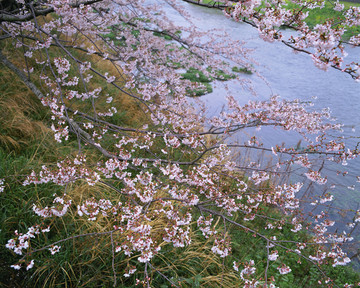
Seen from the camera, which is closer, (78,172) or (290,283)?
(78,172)

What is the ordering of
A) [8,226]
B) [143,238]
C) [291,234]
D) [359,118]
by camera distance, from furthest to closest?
[359,118]
[291,234]
[8,226]
[143,238]

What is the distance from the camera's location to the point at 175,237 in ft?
5.76

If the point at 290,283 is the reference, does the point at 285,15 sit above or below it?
above

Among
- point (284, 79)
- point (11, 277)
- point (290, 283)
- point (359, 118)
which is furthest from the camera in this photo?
point (284, 79)

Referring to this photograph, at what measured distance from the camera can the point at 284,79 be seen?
921 cm

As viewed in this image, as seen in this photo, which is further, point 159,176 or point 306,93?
point 306,93

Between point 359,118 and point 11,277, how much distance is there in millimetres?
8280

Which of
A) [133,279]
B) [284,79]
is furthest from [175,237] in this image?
[284,79]

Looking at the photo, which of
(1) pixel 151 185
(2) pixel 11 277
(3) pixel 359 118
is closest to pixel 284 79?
(3) pixel 359 118

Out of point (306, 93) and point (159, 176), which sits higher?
point (159, 176)

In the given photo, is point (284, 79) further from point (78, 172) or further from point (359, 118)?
point (78, 172)

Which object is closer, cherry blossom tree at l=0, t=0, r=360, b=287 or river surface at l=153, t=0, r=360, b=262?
cherry blossom tree at l=0, t=0, r=360, b=287

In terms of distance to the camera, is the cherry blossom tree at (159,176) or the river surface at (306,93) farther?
the river surface at (306,93)

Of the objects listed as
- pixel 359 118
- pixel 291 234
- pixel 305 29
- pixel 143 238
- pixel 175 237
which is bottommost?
pixel 291 234
